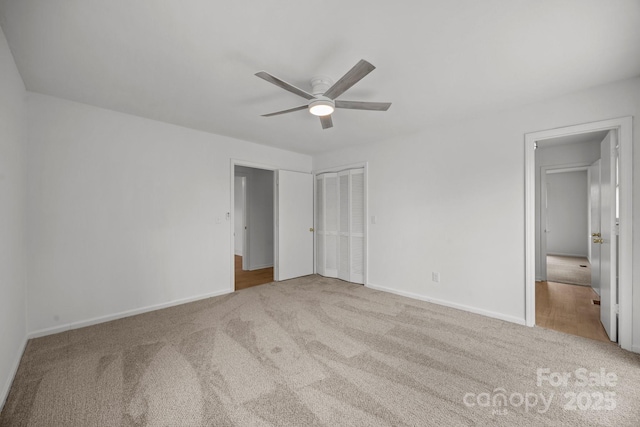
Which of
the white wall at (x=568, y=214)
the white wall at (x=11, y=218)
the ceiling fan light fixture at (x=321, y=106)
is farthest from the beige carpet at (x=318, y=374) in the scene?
the white wall at (x=568, y=214)

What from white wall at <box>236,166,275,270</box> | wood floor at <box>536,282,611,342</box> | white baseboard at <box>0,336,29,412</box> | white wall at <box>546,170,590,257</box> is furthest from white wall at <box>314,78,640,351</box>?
white wall at <box>546,170,590,257</box>

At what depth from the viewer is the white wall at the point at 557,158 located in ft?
14.6

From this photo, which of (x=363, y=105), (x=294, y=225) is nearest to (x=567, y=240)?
(x=294, y=225)

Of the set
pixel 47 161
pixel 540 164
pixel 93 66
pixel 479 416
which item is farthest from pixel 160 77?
pixel 540 164

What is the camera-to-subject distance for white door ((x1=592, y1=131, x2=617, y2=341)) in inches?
101

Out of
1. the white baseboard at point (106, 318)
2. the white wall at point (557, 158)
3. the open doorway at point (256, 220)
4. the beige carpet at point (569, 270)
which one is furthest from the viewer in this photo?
the open doorway at point (256, 220)

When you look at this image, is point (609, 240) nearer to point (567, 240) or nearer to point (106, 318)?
point (106, 318)

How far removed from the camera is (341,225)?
199 inches

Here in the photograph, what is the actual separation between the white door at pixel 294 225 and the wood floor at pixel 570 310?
369 cm

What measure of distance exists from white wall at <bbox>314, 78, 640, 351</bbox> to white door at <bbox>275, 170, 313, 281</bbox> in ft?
4.68

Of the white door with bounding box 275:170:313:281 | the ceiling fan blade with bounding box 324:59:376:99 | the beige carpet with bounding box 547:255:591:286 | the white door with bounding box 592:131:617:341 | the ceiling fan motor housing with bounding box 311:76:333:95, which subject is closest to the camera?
the ceiling fan blade with bounding box 324:59:376:99

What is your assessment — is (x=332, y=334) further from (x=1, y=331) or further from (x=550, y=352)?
(x=1, y=331)

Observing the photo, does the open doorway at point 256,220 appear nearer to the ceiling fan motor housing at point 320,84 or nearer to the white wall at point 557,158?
the ceiling fan motor housing at point 320,84

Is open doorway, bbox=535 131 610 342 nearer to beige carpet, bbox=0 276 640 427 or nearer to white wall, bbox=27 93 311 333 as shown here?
beige carpet, bbox=0 276 640 427
